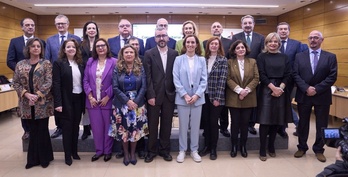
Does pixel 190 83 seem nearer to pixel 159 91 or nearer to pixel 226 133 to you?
pixel 159 91

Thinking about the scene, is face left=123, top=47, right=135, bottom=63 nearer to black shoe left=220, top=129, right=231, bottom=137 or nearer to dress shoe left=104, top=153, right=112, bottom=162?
dress shoe left=104, top=153, right=112, bottom=162

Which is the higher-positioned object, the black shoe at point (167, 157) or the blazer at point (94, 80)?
the blazer at point (94, 80)

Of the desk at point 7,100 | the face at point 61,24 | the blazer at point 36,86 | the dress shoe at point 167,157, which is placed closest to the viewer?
the blazer at point 36,86

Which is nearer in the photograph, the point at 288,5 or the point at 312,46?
the point at 312,46

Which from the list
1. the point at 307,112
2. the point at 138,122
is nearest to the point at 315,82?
the point at 307,112

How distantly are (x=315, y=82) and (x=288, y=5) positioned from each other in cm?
609

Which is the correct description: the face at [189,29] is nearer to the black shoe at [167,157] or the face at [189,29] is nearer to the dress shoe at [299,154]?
the black shoe at [167,157]

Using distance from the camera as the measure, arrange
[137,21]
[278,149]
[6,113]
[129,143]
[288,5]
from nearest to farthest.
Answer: [129,143], [278,149], [6,113], [288,5], [137,21]

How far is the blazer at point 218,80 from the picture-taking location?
3795 mm

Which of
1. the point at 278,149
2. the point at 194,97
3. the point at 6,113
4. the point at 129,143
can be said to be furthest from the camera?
the point at 6,113

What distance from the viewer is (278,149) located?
4.43 metres

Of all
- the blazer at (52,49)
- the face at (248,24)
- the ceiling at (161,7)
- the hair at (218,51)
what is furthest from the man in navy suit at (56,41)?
the ceiling at (161,7)

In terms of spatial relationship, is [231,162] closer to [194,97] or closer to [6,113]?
[194,97]

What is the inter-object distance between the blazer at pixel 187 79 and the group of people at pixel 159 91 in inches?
0.5
